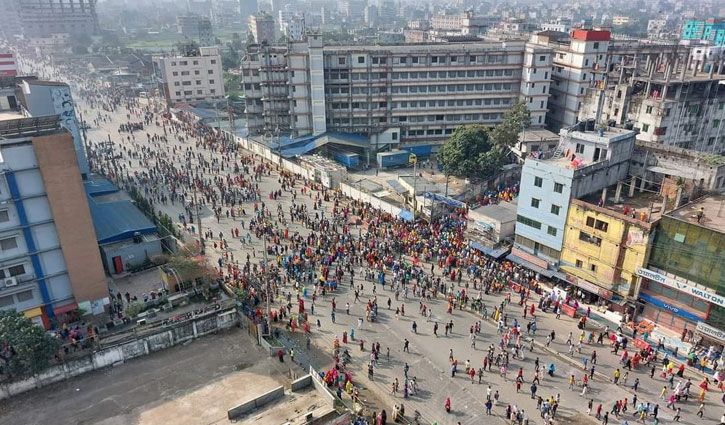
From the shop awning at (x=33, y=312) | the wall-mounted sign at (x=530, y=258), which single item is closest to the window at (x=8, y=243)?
the shop awning at (x=33, y=312)

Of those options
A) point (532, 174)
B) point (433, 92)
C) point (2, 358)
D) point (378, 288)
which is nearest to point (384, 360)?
point (378, 288)

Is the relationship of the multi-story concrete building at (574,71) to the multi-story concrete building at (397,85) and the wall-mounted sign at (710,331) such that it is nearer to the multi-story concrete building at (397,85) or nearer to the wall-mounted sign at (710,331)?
the multi-story concrete building at (397,85)

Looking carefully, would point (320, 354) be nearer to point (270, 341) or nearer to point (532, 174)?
point (270, 341)

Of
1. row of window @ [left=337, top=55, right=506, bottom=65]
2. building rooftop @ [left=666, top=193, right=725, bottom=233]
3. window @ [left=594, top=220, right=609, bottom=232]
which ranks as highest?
row of window @ [left=337, top=55, right=506, bottom=65]

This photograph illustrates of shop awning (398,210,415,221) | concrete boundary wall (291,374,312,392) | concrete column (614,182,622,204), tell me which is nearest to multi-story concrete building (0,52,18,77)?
shop awning (398,210,415,221)

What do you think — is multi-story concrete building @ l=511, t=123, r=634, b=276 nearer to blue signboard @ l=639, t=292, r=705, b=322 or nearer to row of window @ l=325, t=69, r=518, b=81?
blue signboard @ l=639, t=292, r=705, b=322

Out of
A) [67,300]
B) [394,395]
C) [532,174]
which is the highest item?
[532,174]
